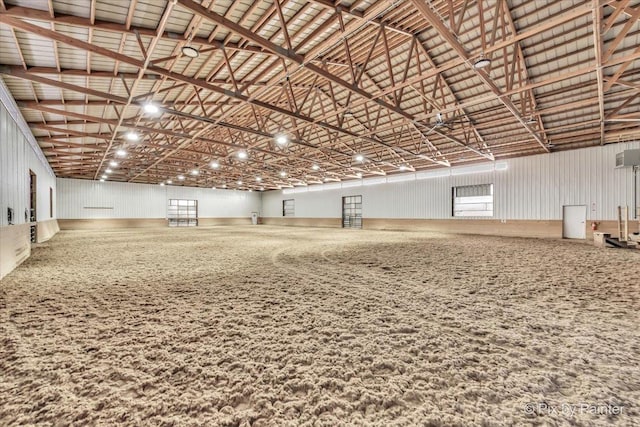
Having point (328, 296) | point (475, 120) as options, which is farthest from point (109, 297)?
point (475, 120)

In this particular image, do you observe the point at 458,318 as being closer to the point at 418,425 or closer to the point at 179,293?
the point at 418,425

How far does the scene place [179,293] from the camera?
13.6 feet

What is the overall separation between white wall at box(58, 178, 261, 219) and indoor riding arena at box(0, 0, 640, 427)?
42.6 feet

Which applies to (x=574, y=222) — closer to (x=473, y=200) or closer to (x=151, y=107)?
(x=473, y=200)

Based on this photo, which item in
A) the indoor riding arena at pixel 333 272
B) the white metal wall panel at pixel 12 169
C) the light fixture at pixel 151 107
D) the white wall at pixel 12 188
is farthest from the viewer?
the light fixture at pixel 151 107

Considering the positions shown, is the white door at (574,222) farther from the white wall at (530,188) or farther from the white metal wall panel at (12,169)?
the white metal wall panel at (12,169)

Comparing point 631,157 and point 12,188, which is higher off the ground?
point 631,157

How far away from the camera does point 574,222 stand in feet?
47.1

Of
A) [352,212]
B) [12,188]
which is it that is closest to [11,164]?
[12,188]

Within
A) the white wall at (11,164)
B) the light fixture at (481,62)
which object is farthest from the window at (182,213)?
the light fixture at (481,62)

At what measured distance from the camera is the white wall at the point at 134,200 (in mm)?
24203

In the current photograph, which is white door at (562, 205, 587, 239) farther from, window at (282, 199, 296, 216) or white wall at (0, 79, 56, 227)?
window at (282, 199, 296, 216)

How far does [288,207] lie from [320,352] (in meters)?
30.5

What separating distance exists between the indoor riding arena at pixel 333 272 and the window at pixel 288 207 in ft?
51.2
